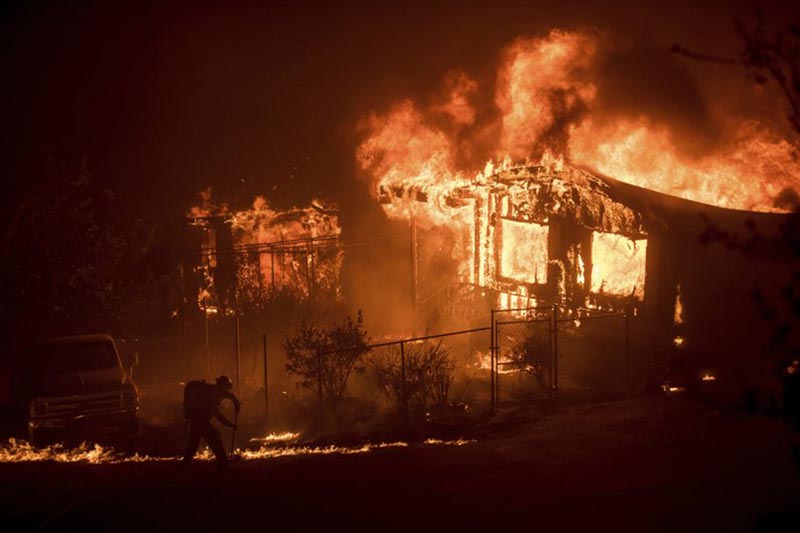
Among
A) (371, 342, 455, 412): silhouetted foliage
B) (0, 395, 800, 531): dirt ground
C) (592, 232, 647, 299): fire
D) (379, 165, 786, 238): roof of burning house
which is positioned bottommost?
(0, 395, 800, 531): dirt ground

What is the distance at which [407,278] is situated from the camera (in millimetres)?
26953

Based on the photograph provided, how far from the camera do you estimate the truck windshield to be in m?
15.6

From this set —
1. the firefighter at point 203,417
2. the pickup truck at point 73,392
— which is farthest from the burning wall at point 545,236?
the firefighter at point 203,417

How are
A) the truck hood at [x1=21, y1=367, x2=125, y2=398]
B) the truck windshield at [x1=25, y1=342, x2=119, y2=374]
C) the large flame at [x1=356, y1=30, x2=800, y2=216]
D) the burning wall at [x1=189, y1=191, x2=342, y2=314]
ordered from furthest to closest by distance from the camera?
the burning wall at [x1=189, y1=191, x2=342, y2=314]
the large flame at [x1=356, y1=30, x2=800, y2=216]
the truck windshield at [x1=25, y1=342, x2=119, y2=374]
the truck hood at [x1=21, y1=367, x2=125, y2=398]

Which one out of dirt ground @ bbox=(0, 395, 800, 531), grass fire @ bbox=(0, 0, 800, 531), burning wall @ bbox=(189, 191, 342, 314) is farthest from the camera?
burning wall @ bbox=(189, 191, 342, 314)

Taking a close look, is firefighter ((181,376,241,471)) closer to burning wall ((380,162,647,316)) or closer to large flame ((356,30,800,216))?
burning wall ((380,162,647,316))

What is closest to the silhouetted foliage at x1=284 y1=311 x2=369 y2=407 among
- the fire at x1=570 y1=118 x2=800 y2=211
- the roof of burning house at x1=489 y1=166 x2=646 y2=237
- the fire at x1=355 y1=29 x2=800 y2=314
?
the fire at x1=355 y1=29 x2=800 y2=314

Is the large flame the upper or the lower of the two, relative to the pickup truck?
upper

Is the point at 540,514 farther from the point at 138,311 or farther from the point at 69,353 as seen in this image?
the point at 138,311

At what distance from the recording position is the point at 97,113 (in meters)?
31.1

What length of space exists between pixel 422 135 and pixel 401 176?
1.39 meters

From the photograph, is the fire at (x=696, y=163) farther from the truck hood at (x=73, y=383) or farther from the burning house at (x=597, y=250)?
the truck hood at (x=73, y=383)

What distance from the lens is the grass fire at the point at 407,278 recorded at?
9961 mm

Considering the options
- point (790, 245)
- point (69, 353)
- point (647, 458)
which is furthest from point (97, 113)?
point (790, 245)
